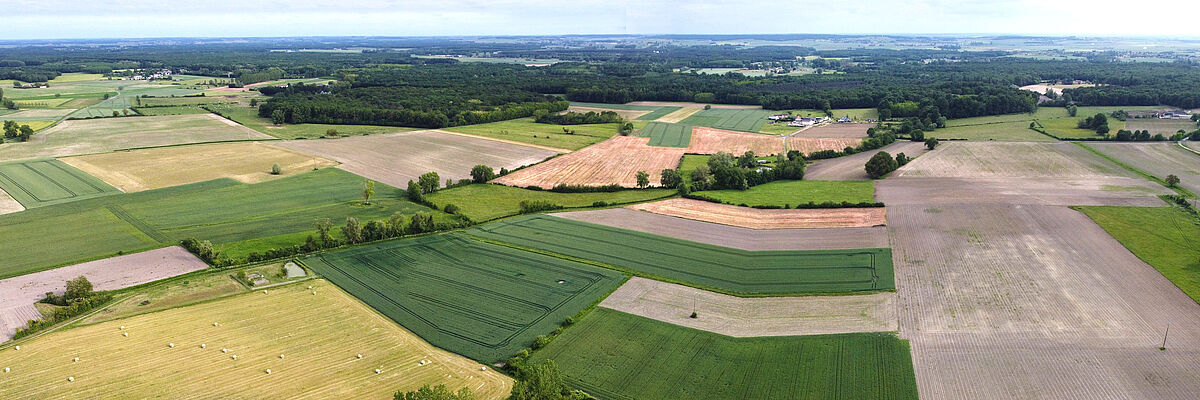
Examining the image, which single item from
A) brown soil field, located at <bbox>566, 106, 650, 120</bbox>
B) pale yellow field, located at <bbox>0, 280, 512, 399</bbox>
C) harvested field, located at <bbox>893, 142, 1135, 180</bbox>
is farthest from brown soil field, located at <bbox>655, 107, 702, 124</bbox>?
pale yellow field, located at <bbox>0, 280, 512, 399</bbox>

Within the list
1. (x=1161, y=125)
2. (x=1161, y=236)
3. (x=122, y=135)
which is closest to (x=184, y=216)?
(x=122, y=135)

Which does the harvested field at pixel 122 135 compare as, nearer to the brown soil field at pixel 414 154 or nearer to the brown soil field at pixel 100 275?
the brown soil field at pixel 414 154

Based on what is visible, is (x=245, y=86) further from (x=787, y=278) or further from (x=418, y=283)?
(x=787, y=278)

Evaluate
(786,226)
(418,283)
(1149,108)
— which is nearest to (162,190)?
(418,283)

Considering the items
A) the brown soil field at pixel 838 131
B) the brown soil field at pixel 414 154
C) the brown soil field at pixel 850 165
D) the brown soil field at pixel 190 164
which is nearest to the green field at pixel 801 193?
the brown soil field at pixel 850 165

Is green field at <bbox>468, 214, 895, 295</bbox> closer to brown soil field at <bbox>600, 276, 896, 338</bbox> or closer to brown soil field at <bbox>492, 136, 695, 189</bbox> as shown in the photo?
brown soil field at <bbox>600, 276, 896, 338</bbox>

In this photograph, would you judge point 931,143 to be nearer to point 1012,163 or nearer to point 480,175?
point 1012,163

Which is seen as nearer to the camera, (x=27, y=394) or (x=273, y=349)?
(x=27, y=394)
